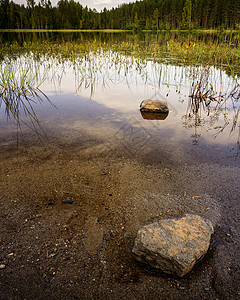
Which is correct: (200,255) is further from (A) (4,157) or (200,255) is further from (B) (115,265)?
(A) (4,157)

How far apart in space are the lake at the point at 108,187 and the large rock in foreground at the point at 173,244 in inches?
3.8

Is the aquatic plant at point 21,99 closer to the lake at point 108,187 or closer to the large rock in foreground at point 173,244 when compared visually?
the lake at point 108,187

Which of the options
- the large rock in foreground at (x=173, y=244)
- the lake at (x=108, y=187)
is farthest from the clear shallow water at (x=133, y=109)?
the large rock in foreground at (x=173, y=244)

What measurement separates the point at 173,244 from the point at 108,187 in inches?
43.7

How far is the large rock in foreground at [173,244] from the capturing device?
161 cm

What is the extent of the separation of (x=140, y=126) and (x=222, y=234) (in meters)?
2.77

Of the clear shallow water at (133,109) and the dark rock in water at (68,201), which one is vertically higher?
the clear shallow water at (133,109)

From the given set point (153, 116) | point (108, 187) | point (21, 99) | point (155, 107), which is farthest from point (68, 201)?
point (21, 99)

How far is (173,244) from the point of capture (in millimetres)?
1701

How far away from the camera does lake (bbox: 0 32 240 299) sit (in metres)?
1.61

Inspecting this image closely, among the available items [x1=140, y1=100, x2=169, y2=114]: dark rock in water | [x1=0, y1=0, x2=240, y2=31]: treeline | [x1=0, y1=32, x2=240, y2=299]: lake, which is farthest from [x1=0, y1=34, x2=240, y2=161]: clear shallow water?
[x1=0, y1=0, x2=240, y2=31]: treeline

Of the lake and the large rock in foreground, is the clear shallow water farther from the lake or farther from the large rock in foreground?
the large rock in foreground

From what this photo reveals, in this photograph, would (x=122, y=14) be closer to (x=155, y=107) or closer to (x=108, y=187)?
(x=155, y=107)

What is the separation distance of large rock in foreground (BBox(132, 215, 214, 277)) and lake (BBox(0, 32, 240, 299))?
0.10m
